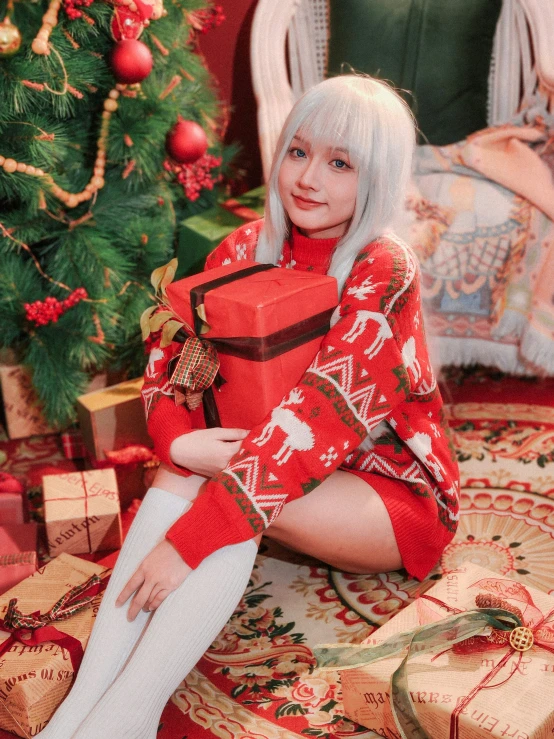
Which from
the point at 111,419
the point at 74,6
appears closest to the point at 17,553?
the point at 111,419

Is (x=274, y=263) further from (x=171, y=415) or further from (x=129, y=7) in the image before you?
(x=129, y=7)

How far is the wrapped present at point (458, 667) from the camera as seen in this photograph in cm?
110

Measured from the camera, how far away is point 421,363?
1378 mm

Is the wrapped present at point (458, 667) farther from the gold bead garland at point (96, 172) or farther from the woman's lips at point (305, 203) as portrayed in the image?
the gold bead garland at point (96, 172)

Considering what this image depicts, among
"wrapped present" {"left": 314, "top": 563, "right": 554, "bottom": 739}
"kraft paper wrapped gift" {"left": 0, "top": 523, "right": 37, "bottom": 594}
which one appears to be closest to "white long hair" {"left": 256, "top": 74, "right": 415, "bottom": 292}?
"wrapped present" {"left": 314, "top": 563, "right": 554, "bottom": 739}

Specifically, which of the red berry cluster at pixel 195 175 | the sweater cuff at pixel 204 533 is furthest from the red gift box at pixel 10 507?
the red berry cluster at pixel 195 175

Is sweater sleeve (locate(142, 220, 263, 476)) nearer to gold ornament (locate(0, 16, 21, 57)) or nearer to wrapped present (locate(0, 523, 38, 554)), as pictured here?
wrapped present (locate(0, 523, 38, 554))

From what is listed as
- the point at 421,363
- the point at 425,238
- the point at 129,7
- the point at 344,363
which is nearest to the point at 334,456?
the point at 344,363

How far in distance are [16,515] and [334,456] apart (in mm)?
809

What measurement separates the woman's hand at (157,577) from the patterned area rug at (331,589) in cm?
22

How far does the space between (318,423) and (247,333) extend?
0.56 ft

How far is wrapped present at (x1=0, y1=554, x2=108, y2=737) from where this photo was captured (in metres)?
1.23

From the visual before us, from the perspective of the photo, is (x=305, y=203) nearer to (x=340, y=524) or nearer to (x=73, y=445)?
(x=340, y=524)

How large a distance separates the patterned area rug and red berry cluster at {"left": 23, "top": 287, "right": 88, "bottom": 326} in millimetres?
390
